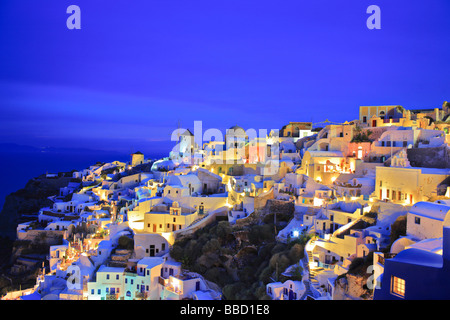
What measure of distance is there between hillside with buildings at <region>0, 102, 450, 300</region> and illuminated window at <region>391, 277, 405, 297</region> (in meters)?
0.08

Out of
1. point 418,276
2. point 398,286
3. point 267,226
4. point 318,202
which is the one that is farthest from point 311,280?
point 418,276

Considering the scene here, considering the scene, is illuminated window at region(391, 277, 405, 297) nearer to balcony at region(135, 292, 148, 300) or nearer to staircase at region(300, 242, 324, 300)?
staircase at region(300, 242, 324, 300)

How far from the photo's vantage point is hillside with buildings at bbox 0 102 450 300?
12.9m

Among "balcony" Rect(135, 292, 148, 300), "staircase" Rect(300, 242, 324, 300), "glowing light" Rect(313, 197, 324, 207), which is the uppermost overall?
"glowing light" Rect(313, 197, 324, 207)

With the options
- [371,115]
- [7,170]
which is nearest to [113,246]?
[371,115]

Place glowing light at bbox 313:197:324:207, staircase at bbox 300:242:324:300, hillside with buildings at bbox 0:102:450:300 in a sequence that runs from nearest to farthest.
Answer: staircase at bbox 300:242:324:300, hillside with buildings at bbox 0:102:450:300, glowing light at bbox 313:197:324:207

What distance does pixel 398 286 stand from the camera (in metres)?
5.11

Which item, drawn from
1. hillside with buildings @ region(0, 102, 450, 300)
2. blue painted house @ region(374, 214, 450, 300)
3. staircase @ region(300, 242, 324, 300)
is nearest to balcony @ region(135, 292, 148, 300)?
hillside with buildings @ region(0, 102, 450, 300)

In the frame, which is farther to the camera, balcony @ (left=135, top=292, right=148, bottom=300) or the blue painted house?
balcony @ (left=135, top=292, right=148, bottom=300)

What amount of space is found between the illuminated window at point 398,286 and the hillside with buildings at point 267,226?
8 cm
